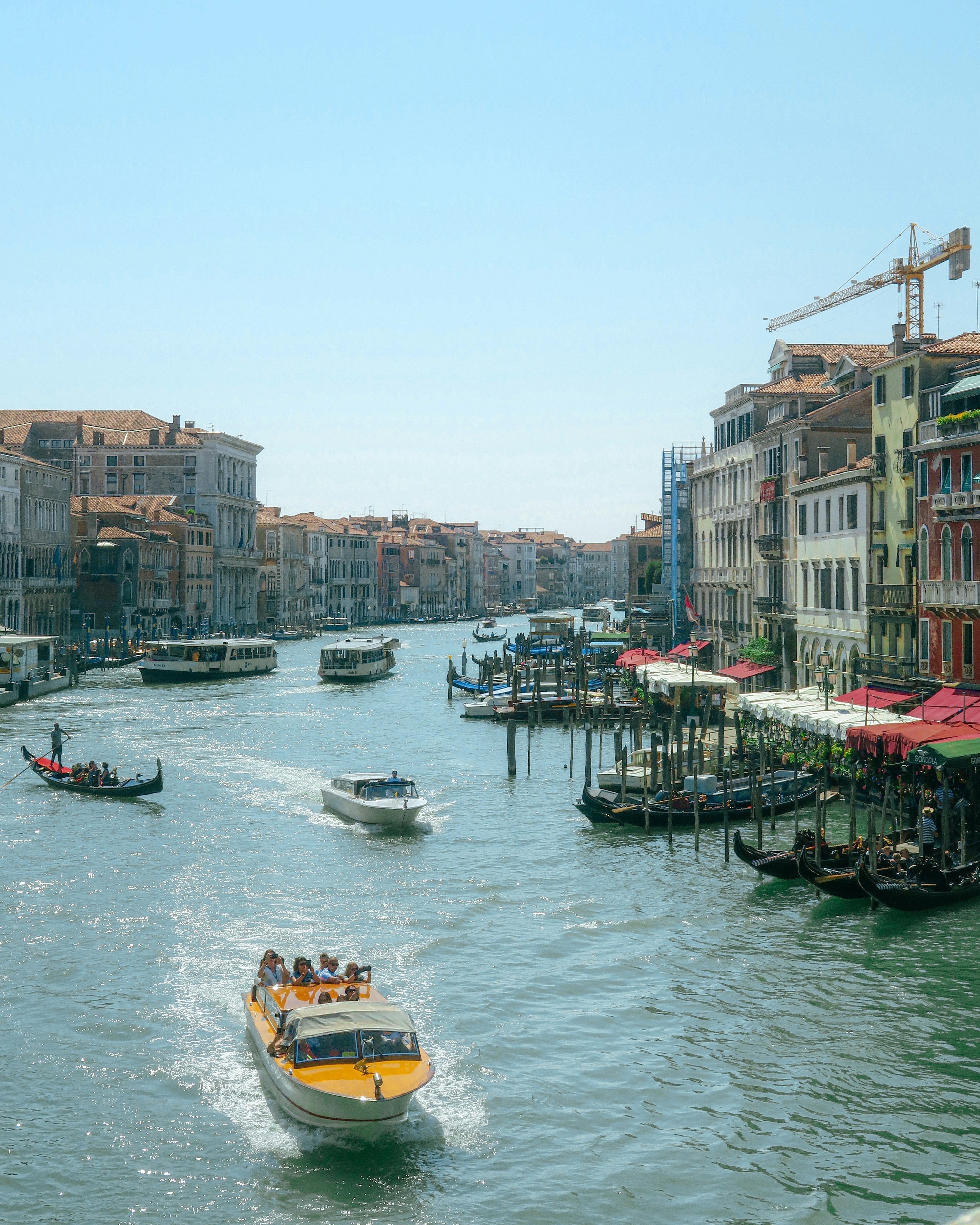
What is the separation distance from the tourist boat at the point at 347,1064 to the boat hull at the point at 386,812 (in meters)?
13.1

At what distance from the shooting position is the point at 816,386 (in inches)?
1919

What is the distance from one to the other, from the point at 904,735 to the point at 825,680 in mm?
8721

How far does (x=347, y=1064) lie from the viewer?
14.5 metres

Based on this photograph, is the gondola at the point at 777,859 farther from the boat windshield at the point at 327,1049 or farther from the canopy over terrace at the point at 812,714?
the boat windshield at the point at 327,1049

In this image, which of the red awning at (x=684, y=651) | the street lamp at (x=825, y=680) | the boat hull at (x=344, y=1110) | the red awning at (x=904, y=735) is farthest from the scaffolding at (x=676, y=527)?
the boat hull at (x=344, y=1110)

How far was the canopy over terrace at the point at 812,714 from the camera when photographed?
27.8 meters

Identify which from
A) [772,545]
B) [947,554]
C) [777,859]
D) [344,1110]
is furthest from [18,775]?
[772,545]

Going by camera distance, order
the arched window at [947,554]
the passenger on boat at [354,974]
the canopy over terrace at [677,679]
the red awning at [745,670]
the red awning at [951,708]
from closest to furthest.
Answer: the passenger on boat at [354,974], the red awning at [951,708], the arched window at [947,554], the canopy over terrace at [677,679], the red awning at [745,670]

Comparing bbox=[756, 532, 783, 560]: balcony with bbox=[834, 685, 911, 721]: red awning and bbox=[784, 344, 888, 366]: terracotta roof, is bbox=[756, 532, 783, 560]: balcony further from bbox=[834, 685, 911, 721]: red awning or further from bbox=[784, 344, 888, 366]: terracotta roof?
bbox=[834, 685, 911, 721]: red awning

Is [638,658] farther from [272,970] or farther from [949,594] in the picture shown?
[272,970]

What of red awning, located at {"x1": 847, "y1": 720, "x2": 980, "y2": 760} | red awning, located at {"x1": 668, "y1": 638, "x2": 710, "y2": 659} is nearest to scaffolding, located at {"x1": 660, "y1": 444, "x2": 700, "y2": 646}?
red awning, located at {"x1": 668, "y1": 638, "x2": 710, "y2": 659}

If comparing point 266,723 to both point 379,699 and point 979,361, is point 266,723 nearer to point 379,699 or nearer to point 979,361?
point 379,699

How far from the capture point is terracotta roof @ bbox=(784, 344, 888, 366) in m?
46.5

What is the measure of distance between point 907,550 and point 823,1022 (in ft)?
64.5
